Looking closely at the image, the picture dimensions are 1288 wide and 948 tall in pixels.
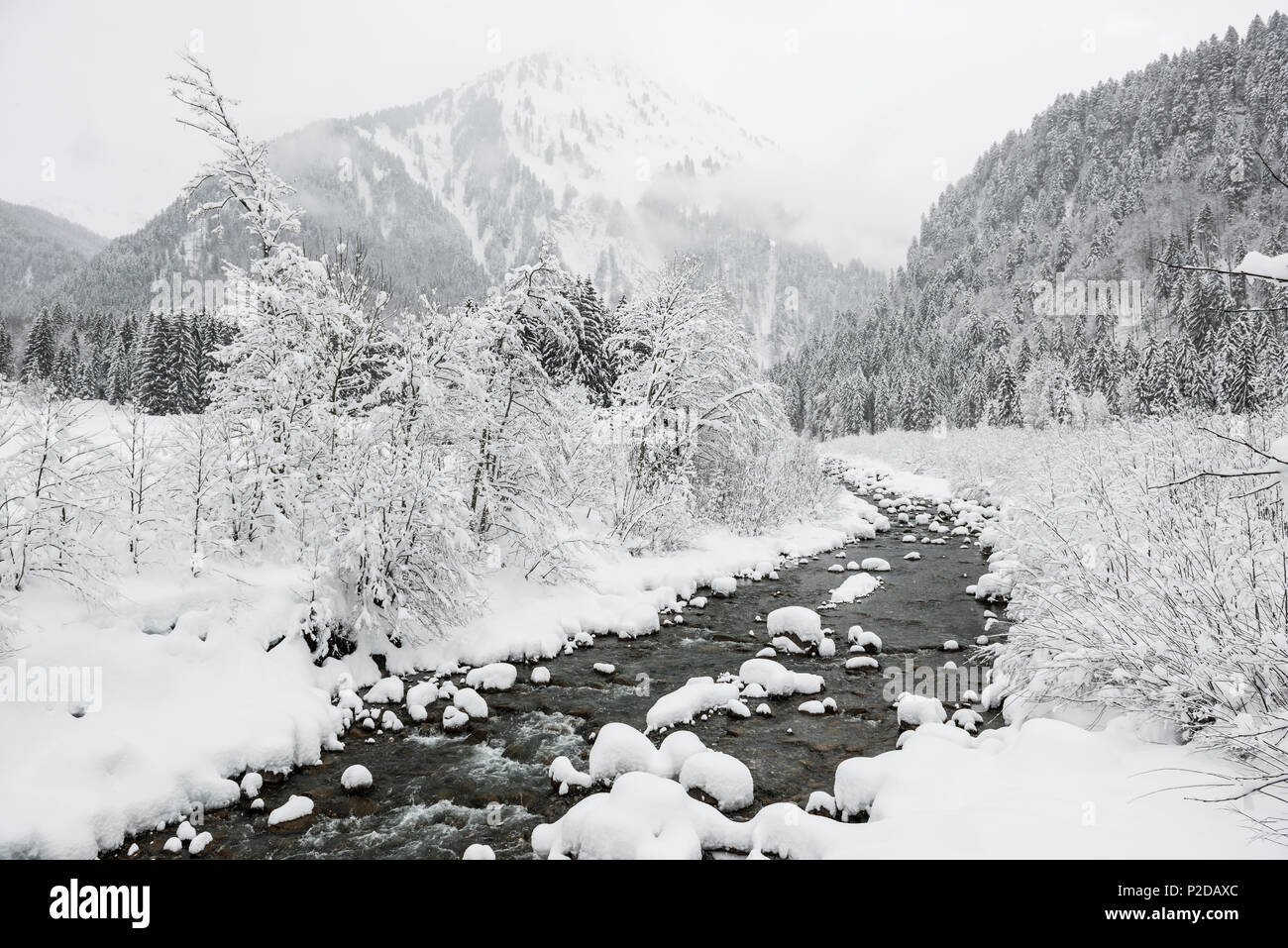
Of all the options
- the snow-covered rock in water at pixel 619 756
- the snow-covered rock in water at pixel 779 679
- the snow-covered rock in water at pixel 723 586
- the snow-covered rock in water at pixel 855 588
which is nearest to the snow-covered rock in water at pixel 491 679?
the snow-covered rock in water at pixel 619 756

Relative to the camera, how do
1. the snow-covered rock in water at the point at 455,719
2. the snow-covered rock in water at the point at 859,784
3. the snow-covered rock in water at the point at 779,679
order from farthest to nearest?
the snow-covered rock in water at the point at 779,679, the snow-covered rock in water at the point at 455,719, the snow-covered rock in water at the point at 859,784

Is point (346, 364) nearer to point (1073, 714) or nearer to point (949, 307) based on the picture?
point (1073, 714)

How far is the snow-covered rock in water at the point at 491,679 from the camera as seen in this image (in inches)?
354

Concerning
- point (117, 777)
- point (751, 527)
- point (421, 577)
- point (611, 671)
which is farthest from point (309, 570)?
point (751, 527)

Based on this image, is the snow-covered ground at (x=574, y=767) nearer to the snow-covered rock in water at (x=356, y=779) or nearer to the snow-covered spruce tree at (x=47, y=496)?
the snow-covered spruce tree at (x=47, y=496)

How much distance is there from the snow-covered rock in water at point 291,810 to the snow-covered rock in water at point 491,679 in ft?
9.70

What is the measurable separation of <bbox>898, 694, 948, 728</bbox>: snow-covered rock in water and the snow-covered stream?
0.77ft

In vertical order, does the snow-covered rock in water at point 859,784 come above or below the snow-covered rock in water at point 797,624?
below

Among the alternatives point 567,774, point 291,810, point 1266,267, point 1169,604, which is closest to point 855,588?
point 1169,604

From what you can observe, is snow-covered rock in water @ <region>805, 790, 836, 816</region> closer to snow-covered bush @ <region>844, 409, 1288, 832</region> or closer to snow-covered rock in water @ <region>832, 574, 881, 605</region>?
snow-covered bush @ <region>844, 409, 1288, 832</region>

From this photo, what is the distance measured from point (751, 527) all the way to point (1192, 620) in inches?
571

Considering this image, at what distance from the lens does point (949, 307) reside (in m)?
116

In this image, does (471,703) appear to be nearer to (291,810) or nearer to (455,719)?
(455,719)

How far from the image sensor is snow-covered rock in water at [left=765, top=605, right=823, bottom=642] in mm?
11008
